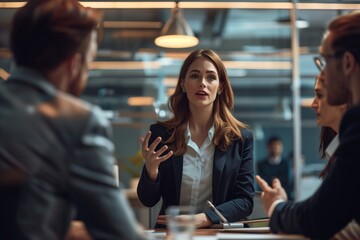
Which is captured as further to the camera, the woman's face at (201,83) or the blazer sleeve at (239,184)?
the woman's face at (201,83)

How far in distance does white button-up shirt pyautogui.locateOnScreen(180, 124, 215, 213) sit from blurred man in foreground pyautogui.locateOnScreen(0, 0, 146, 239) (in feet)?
5.13

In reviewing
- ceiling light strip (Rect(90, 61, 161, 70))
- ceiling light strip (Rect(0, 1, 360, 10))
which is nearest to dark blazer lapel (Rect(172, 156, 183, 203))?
ceiling light strip (Rect(0, 1, 360, 10))

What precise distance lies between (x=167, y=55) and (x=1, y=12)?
397 centimetres

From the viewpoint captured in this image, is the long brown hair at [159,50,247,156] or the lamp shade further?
the lamp shade

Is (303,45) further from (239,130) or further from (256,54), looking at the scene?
(239,130)

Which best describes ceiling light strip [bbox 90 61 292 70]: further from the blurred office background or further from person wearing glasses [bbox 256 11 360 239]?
person wearing glasses [bbox 256 11 360 239]

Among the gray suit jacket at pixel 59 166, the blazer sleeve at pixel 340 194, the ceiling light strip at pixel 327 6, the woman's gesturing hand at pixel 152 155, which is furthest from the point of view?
the ceiling light strip at pixel 327 6

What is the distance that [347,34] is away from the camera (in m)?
1.80

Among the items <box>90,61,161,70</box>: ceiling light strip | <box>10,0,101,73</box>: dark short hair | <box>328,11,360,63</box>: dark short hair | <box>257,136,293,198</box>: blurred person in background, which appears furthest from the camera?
<box>90,61,161,70</box>: ceiling light strip

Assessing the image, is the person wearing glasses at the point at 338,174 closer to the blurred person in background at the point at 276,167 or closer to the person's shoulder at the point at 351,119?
the person's shoulder at the point at 351,119

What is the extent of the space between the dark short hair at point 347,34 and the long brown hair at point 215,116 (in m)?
1.22

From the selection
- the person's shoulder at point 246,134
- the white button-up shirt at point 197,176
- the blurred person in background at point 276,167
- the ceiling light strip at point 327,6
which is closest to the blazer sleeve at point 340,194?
the white button-up shirt at point 197,176

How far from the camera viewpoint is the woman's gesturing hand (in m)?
2.57

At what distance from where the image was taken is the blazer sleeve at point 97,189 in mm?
1286
